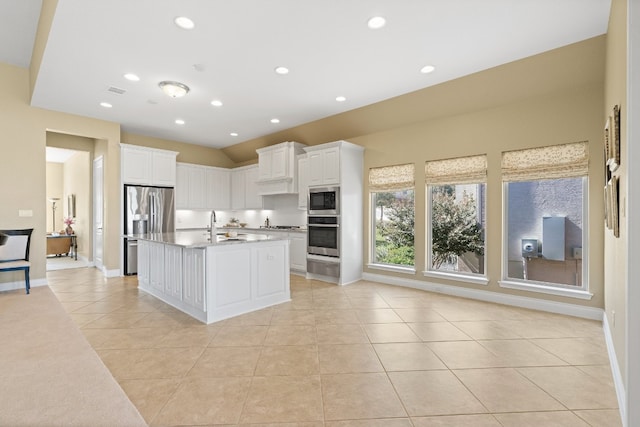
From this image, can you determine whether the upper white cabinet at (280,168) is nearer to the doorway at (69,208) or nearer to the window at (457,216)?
the window at (457,216)

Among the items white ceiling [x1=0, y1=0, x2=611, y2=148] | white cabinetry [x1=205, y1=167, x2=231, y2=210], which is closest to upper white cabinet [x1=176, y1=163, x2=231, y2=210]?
white cabinetry [x1=205, y1=167, x2=231, y2=210]

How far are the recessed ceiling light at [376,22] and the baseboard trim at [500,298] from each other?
3734 millimetres

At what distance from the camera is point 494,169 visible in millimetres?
4312

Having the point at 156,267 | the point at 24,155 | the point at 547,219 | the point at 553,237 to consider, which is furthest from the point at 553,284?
the point at 24,155

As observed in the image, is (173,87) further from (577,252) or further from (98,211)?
(577,252)

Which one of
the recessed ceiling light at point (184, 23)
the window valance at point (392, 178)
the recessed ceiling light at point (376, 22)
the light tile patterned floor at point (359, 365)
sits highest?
the recessed ceiling light at point (184, 23)

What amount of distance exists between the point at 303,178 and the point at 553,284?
4315 mm

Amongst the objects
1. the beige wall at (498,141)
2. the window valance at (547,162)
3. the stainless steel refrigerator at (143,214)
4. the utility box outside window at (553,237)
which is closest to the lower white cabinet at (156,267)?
the stainless steel refrigerator at (143,214)

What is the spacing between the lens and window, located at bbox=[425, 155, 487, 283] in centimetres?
455

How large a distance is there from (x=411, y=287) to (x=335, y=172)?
2378 mm

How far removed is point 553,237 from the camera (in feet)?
13.1

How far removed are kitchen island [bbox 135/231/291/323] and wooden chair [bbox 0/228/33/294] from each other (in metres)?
1.86

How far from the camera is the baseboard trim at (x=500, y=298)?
3.63 m

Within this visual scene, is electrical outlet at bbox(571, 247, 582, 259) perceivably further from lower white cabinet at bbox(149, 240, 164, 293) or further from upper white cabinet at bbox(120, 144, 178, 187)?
upper white cabinet at bbox(120, 144, 178, 187)
